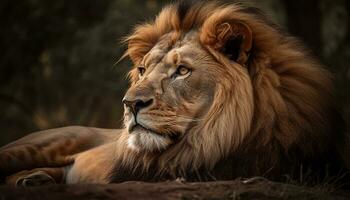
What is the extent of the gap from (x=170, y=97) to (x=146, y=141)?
323 millimetres

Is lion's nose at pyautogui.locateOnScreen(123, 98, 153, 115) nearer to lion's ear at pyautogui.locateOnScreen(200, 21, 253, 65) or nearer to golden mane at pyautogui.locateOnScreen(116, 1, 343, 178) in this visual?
golden mane at pyautogui.locateOnScreen(116, 1, 343, 178)

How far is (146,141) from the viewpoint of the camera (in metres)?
4.87

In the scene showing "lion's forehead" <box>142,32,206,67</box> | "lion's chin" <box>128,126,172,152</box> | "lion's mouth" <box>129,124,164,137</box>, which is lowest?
"lion's chin" <box>128,126,172,152</box>

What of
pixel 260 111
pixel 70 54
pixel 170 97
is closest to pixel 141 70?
pixel 170 97

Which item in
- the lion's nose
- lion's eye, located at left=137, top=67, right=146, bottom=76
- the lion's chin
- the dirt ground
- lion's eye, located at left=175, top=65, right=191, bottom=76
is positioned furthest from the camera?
lion's eye, located at left=137, top=67, right=146, bottom=76

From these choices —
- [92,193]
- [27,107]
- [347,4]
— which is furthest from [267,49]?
[27,107]

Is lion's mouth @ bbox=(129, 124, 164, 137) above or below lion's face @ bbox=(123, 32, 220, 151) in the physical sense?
below

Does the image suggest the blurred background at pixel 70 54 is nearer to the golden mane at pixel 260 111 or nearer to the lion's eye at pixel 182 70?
the golden mane at pixel 260 111

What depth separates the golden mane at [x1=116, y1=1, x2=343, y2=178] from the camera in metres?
4.85

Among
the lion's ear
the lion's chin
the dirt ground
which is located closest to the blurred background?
the lion's ear

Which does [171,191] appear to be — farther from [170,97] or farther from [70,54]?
[70,54]

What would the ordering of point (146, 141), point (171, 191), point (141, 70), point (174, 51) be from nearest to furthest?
point (171, 191) → point (146, 141) → point (174, 51) → point (141, 70)

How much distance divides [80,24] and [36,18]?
0.73 m

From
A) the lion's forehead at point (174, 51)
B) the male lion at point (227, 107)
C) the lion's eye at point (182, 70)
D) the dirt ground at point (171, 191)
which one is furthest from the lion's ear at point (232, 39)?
the dirt ground at point (171, 191)
